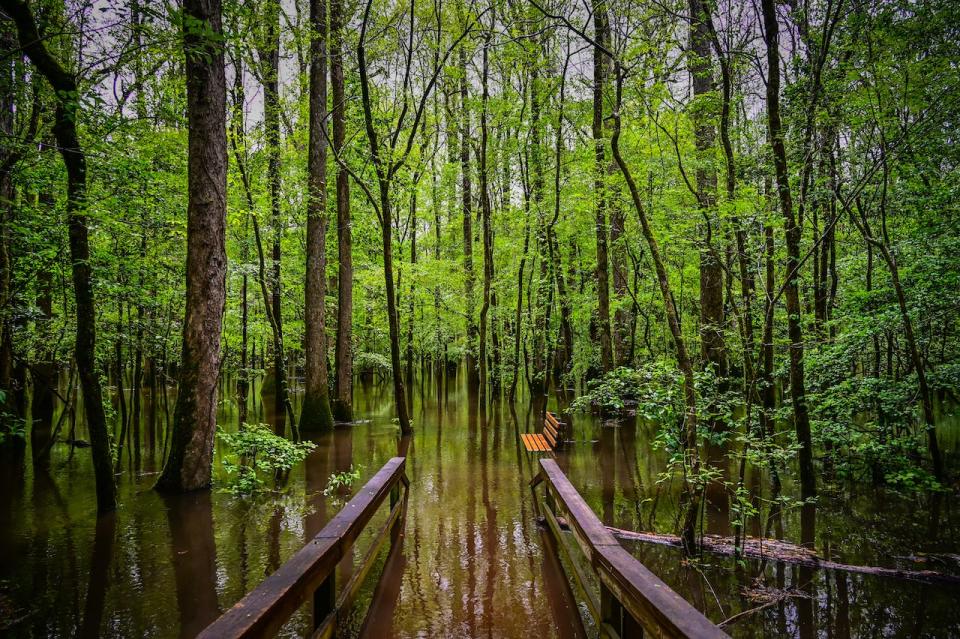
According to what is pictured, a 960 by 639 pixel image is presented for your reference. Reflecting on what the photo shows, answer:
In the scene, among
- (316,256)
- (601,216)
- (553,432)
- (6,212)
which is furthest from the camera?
(601,216)

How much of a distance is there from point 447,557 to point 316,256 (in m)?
11.2

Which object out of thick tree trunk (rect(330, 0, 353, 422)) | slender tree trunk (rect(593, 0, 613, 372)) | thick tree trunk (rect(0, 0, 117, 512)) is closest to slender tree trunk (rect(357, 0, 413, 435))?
thick tree trunk (rect(330, 0, 353, 422))

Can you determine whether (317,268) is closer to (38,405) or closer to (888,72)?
(38,405)

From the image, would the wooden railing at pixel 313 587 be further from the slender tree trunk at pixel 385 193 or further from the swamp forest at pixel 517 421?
the slender tree trunk at pixel 385 193

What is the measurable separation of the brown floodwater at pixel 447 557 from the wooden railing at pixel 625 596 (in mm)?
816

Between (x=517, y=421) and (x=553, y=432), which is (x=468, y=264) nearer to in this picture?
(x=517, y=421)

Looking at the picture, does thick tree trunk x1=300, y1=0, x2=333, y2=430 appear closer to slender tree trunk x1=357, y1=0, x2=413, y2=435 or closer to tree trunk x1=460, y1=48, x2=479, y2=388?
slender tree trunk x1=357, y1=0, x2=413, y2=435

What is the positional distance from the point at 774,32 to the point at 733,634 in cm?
781

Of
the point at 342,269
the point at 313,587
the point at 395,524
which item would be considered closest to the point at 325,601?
the point at 313,587

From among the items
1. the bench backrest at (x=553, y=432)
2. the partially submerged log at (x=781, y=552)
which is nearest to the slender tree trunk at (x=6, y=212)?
the partially submerged log at (x=781, y=552)

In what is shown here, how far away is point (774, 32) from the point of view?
21.4 ft

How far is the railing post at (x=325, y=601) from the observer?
3340 millimetres

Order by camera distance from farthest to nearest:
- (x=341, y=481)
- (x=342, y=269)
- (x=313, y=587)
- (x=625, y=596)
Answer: (x=342, y=269) → (x=341, y=481) → (x=313, y=587) → (x=625, y=596)

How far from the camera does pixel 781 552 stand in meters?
5.59
